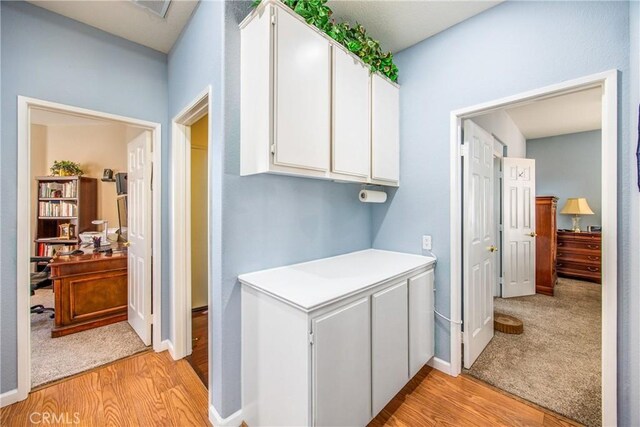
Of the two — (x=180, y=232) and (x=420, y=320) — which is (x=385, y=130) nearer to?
(x=420, y=320)

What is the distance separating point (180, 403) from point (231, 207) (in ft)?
4.65

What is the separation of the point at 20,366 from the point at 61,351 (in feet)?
2.26

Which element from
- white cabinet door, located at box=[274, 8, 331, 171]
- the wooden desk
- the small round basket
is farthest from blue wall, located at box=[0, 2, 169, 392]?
the small round basket

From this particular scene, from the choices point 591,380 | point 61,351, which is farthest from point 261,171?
point 591,380

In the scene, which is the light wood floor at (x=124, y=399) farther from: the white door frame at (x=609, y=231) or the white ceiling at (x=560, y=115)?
the white ceiling at (x=560, y=115)

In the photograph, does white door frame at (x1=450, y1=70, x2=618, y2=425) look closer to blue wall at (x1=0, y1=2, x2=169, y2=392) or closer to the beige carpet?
blue wall at (x1=0, y1=2, x2=169, y2=392)

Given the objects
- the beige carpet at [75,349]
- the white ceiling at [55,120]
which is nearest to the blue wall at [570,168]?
the beige carpet at [75,349]

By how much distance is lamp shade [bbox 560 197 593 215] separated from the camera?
4.56 meters

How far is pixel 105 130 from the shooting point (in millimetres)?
4527

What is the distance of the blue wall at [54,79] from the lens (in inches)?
68.7

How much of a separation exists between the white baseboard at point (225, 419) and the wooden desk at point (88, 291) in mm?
2127

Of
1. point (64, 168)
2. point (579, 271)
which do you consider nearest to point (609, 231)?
point (579, 271)

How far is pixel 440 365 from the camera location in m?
2.14

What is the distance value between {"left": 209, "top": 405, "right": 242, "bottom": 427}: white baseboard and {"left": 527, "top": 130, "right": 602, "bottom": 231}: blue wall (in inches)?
249
